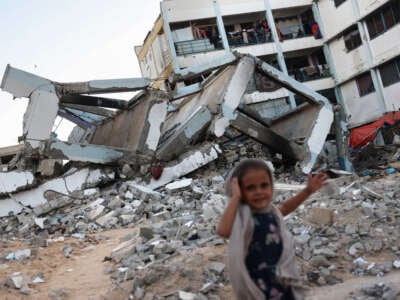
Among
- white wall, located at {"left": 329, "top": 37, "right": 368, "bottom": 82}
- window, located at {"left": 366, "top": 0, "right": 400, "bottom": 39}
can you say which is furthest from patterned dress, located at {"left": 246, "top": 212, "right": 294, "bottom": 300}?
white wall, located at {"left": 329, "top": 37, "right": 368, "bottom": 82}

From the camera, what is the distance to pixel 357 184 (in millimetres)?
6094

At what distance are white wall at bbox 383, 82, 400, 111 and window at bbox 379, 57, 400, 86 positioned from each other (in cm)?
22

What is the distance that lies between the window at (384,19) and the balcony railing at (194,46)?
6.89 m

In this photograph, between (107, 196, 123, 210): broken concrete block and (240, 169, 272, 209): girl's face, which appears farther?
(107, 196, 123, 210): broken concrete block

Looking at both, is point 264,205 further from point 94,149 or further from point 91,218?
point 94,149

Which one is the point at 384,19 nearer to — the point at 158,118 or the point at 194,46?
the point at 194,46

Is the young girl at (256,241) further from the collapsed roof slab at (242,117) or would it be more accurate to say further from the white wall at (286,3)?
the white wall at (286,3)

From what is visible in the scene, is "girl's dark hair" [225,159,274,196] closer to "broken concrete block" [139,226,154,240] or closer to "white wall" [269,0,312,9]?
"broken concrete block" [139,226,154,240]

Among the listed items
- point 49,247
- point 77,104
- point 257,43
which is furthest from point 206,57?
point 49,247

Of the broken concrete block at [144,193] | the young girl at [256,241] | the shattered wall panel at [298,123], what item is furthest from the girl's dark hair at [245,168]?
the shattered wall panel at [298,123]

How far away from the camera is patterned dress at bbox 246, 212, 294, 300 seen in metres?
1.73

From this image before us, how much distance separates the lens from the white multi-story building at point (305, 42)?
17641 mm

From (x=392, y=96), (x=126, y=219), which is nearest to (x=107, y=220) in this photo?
(x=126, y=219)

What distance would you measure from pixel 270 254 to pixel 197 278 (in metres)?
1.54
